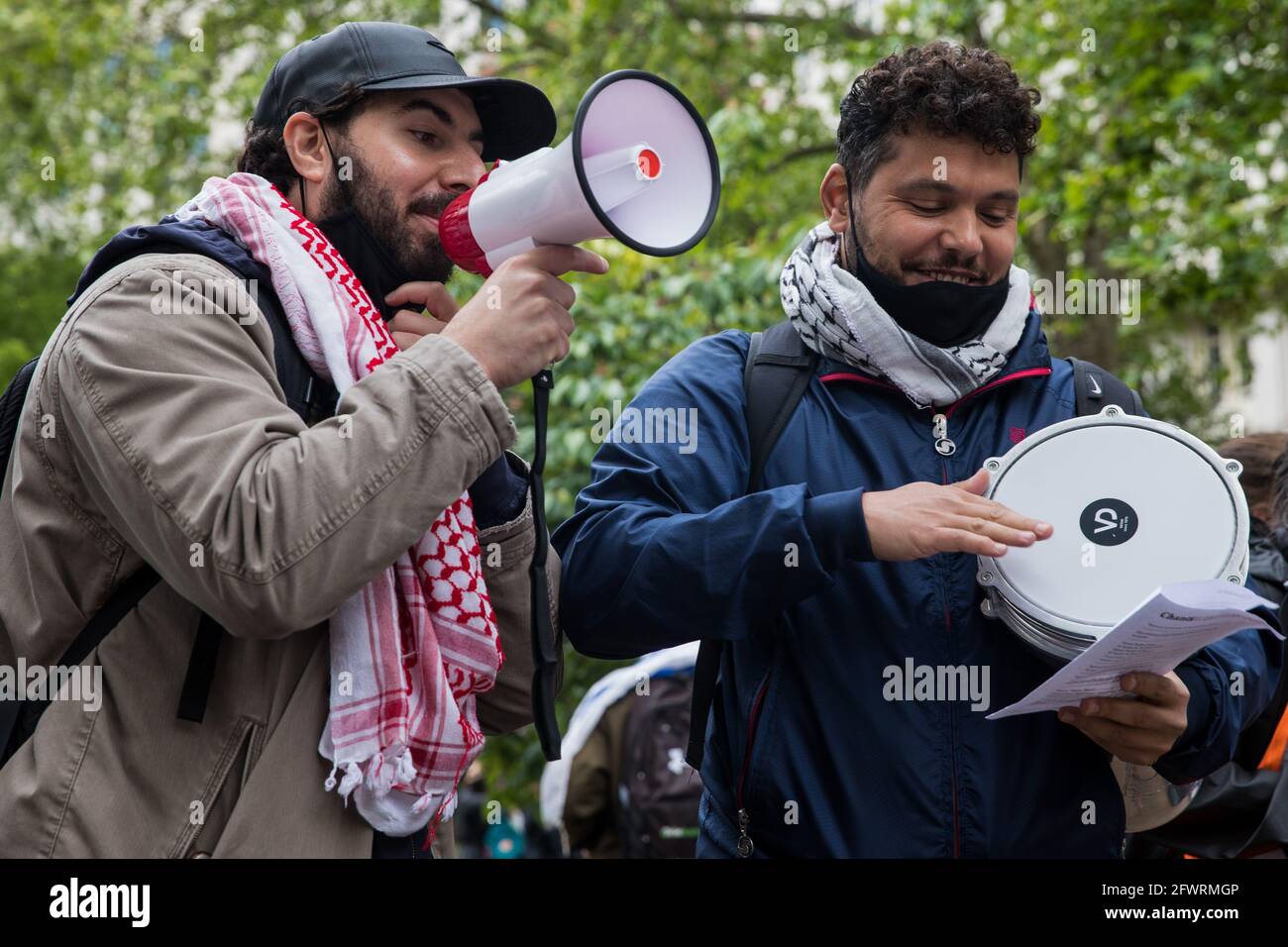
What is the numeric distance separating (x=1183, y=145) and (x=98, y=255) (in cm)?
857

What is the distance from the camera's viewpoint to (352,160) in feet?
8.52

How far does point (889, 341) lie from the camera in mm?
2555

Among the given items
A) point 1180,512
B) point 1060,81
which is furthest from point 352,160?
point 1060,81

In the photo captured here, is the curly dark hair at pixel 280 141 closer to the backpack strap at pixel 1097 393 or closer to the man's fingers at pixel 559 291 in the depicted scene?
the man's fingers at pixel 559 291

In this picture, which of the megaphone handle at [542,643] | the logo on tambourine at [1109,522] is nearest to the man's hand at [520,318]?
the megaphone handle at [542,643]

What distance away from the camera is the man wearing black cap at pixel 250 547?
1.97 metres

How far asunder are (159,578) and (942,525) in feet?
3.82

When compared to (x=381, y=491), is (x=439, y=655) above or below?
below

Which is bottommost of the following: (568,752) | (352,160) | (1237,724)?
(568,752)

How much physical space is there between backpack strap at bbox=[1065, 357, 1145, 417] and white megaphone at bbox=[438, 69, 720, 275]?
0.75 meters

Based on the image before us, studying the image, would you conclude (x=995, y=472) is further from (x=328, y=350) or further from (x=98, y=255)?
(x=98, y=255)

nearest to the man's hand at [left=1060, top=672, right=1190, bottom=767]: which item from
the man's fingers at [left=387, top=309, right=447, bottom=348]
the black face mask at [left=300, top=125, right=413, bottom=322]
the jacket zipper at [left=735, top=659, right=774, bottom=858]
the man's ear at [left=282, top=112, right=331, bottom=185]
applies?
the jacket zipper at [left=735, top=659, right=774, bottom=858]

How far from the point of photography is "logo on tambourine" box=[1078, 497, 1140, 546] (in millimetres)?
2365

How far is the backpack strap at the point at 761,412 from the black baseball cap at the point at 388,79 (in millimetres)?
641
